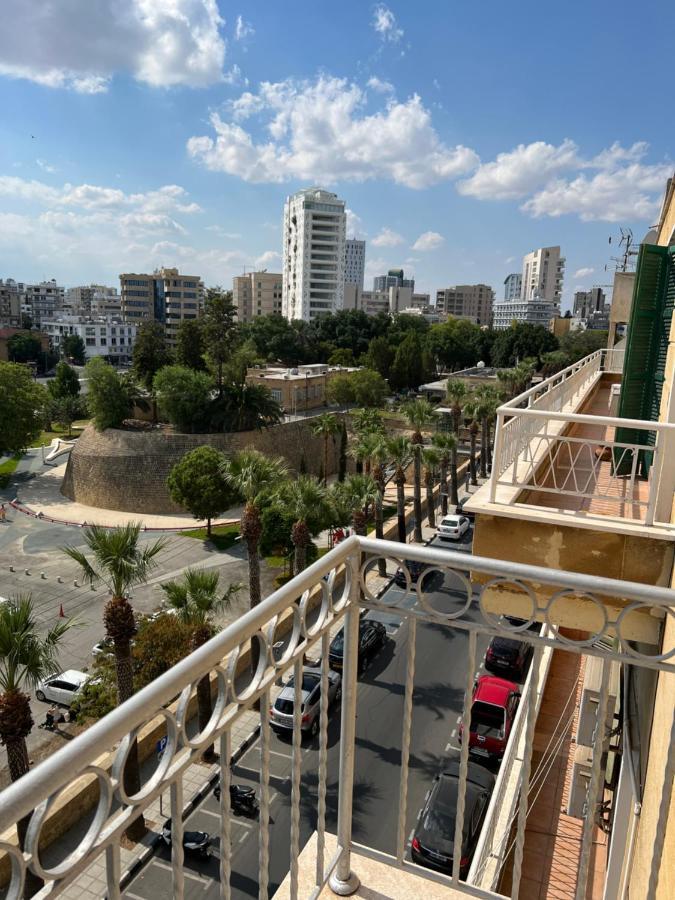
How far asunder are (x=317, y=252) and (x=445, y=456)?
235 feet

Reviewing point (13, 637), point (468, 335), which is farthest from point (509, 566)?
point (468, 335)

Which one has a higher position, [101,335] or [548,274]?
[548,274]

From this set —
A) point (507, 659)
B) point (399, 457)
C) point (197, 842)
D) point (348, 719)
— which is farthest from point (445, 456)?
point (348, 719)

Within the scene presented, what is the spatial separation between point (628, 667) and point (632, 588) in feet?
14.4

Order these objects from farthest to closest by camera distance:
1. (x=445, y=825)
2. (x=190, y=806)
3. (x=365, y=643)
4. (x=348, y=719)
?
(x=365, y=643)
(x=190, y=806)
(x=445, y=825)
(x=348, y=719)

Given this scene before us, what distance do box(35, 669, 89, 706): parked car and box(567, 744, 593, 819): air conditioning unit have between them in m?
10.7

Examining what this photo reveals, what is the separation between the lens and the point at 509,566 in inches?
92.3

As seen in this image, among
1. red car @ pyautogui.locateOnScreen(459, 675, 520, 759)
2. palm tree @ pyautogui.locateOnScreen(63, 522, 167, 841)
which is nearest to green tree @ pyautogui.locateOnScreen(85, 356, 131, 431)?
palm tree @ pyautogui.locateOnScreen(63, 522, 167, 841)

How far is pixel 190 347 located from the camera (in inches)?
1474

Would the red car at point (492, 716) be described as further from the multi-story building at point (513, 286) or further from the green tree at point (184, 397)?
the multi-story building at point (513, 286)

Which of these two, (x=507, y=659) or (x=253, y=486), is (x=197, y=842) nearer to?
(x=253, y=486)

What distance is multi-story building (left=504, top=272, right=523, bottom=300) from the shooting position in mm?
166000

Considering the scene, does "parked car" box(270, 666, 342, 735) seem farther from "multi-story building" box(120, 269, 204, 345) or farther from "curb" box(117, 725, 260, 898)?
"multi-story building" box(120, 269, 204, 345)

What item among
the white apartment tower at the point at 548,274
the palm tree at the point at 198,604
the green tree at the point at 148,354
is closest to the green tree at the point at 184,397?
the green tree at the point at 148,354
